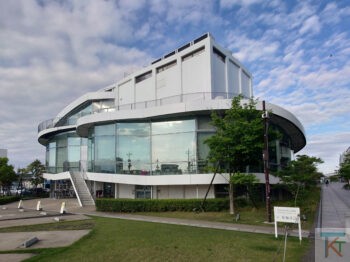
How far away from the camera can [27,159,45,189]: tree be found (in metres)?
46.0

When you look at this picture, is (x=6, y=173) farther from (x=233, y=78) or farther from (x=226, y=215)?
(x=226, y=215)

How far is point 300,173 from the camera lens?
21.5 metres

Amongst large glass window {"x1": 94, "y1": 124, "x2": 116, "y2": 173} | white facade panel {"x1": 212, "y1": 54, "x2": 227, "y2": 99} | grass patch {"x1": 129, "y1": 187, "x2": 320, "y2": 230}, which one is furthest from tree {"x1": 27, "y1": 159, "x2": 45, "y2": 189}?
white facade panel {"x1": 212, "y1": 54, "x2": 227, "y2": 99}

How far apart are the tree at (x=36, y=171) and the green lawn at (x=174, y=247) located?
36.6 metres

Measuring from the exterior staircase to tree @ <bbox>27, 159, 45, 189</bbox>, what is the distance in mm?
17085

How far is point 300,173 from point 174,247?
14056 millimetres

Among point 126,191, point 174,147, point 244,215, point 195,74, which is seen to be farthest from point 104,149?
point 244,215

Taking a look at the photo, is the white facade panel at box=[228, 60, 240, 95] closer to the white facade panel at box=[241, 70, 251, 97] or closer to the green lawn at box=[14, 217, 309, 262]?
the white facade panel at box=[241, 70, 251, 97]

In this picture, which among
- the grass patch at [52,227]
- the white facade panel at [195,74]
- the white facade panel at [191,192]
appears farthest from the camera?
the white facade panel at [195,74]

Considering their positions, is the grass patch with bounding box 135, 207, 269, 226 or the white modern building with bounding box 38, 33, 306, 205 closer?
the grass patch with bounding box 135, 207, 269, 226

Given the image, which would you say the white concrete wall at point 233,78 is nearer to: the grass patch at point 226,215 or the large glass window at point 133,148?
the large glass window at point 133,148

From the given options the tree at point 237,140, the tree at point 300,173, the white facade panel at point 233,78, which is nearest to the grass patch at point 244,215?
the tree at point 237,140

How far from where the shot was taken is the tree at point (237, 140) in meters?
19.0

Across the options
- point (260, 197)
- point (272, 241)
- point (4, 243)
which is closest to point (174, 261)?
point (272, 241)
